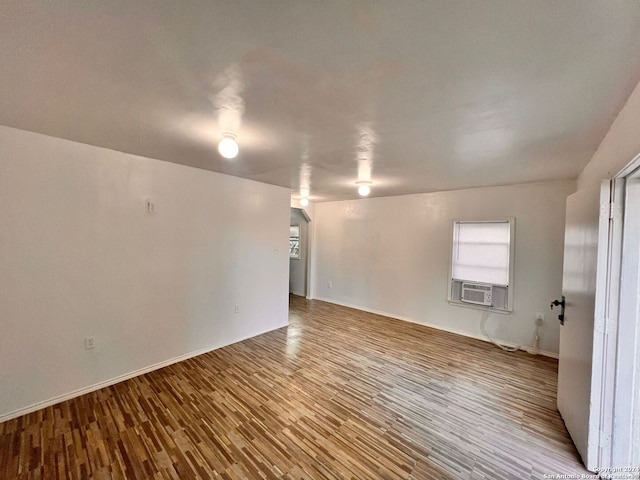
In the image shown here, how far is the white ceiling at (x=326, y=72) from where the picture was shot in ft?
Result: 3.10

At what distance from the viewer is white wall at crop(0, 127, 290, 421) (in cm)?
221

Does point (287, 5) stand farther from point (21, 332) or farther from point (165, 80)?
point (21, 332)

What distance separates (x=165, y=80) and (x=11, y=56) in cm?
66

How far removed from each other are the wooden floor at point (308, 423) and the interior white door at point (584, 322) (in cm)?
25

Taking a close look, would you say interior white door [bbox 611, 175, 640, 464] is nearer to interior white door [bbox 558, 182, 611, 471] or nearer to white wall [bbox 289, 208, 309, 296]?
interior white door [bbox 558, 182, 611, 471]

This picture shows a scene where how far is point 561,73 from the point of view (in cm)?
124

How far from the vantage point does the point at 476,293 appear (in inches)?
161

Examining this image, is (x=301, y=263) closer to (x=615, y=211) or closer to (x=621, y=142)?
(x=615, y=211)

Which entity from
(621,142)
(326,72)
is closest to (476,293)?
(621,142)

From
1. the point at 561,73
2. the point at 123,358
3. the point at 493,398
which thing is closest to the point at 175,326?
the point at 123,358

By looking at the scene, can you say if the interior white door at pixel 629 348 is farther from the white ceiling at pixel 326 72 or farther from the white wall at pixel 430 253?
the white wall at pixel 430 253

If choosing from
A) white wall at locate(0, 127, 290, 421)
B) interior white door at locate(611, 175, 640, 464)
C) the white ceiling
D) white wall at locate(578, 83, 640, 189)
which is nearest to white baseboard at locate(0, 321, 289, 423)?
white wall at locate(0, 127, 290, 421)

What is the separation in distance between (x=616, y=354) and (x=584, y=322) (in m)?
0.26

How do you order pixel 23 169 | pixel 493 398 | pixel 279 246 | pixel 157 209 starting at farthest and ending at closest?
pixel 279 246
pixel 157 209
pixel 493 398
pixel 23 169
